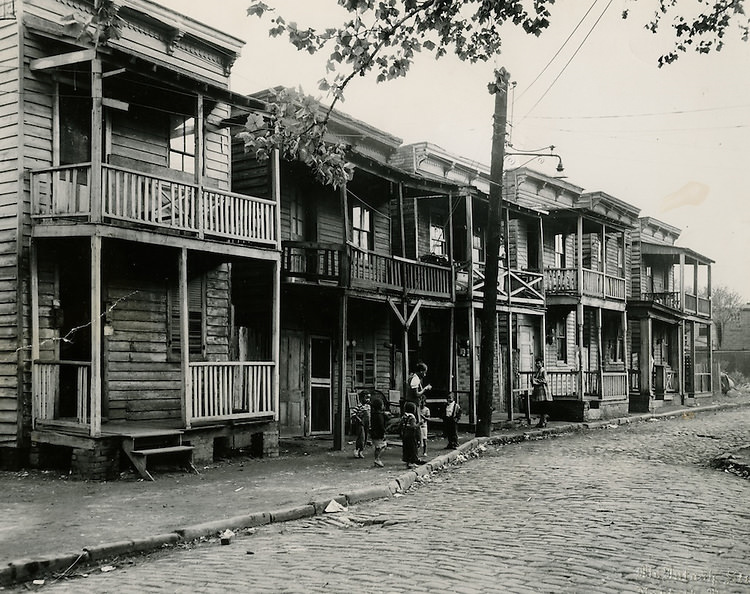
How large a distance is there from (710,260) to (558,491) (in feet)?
106

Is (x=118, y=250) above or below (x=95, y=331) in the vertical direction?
above

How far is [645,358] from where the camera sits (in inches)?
1156

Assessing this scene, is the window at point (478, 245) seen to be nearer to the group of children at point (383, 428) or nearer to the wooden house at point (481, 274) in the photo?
the wooden house at point (481, 274)

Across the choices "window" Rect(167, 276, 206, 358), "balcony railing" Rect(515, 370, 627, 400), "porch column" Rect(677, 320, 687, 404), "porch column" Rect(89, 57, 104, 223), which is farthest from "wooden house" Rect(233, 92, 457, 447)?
"porch column" Rect(677, 320, 687, 404)

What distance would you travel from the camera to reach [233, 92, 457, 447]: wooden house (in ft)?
56.2

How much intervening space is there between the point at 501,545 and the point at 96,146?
853cm

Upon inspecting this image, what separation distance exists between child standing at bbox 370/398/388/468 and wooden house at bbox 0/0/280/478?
92.2 inches

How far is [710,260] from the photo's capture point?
3969cm

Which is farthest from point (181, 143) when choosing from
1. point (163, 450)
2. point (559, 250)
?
point (559, 250)

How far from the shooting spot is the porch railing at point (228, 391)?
13555mm

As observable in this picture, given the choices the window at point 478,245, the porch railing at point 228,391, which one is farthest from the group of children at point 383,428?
the window at point 478,245

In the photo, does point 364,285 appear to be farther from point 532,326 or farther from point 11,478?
point 532,326

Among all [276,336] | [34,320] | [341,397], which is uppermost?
[34,320]

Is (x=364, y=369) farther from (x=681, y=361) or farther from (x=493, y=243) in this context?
(x=681, y=361)
